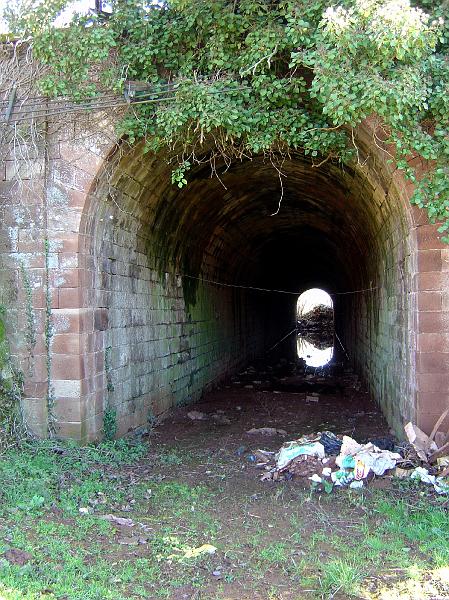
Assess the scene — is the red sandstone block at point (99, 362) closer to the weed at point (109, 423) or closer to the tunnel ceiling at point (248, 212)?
the weed at point (109, 423)

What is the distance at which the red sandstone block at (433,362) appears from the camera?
5699mm

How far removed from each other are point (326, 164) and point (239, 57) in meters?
2.86

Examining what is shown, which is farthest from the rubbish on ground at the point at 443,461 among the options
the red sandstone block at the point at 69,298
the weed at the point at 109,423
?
the red sandstone block at the point at 69,298

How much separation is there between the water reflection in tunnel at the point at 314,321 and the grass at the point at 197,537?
21.9 meters

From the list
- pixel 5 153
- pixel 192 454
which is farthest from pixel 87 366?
pixel 5 153

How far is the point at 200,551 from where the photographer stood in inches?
158

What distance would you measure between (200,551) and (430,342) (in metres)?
3.25

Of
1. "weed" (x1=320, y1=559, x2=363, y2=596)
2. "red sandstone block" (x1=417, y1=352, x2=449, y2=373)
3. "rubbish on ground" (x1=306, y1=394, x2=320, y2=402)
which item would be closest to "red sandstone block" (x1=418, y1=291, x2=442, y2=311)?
"red sandstone block" (x1=417, y1=352, x2=449, y2=373)

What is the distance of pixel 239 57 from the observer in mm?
5496

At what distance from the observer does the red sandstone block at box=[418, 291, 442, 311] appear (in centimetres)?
572

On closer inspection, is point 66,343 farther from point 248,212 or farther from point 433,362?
point 248,212

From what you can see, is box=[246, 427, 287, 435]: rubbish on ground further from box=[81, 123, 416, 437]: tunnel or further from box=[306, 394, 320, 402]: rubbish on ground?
box=[306, 394, 320, 402]: rubbish on ground

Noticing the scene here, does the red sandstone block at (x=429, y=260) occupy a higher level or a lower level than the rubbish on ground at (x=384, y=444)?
higher

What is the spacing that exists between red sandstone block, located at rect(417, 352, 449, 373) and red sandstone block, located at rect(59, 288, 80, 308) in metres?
3.81
